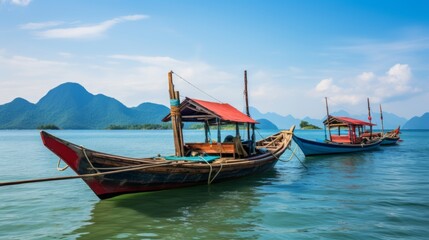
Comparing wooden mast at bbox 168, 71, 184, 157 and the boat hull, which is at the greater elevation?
wooden mast at bbox 168, 71, 184, 157

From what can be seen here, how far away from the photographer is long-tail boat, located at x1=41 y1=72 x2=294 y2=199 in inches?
370

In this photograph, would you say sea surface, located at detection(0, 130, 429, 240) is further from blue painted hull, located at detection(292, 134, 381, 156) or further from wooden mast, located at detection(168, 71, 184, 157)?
blue painted hull, located at detection(292, 134, 381, 156)

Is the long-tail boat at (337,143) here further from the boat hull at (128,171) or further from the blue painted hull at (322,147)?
the boat hull at (128,171)

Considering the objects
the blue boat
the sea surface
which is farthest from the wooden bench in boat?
the blue boat

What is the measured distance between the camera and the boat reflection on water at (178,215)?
8.20 m

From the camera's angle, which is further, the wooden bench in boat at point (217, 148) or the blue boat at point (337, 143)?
the blue boat at point (337, 143)

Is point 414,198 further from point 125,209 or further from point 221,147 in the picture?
point 125,209

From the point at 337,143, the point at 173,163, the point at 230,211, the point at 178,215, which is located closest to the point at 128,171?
the point at 173,163

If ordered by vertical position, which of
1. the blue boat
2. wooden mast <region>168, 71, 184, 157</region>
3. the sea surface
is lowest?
the sea surface

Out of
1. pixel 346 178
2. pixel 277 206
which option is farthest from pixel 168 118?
pixel 346 178

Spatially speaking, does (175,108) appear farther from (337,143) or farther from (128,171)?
(337,143)

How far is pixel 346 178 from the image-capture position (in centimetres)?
1698

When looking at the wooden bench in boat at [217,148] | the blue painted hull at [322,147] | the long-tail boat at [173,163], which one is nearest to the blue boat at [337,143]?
the blue painted hull at [322,147]

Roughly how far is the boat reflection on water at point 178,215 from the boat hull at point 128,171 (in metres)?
0.46
